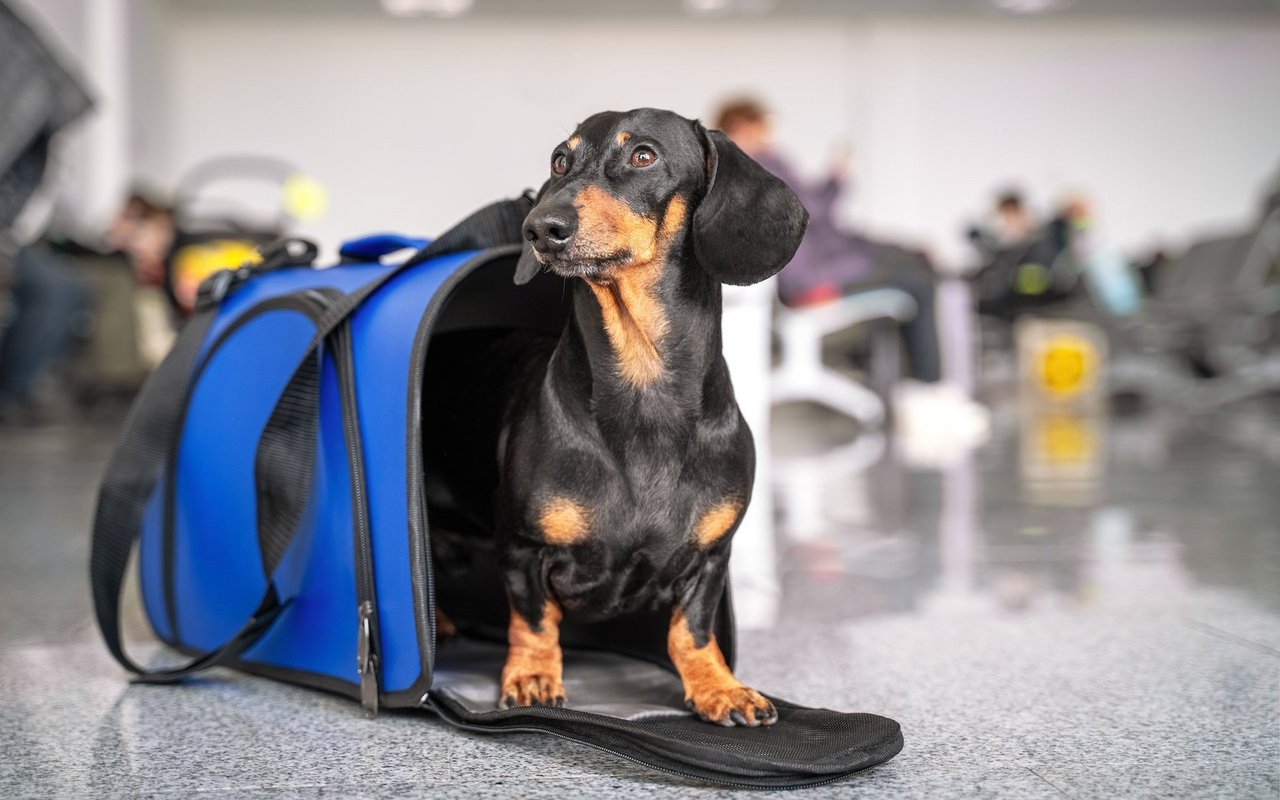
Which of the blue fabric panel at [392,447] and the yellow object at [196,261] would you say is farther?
the yellow object at [196,261]

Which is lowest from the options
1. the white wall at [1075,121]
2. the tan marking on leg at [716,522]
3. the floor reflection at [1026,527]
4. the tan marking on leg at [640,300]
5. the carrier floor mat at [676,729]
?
the floor reflection at [1026,527]

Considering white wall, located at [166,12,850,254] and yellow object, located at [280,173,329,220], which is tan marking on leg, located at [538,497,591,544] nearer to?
yellow object, located at [280,173,329,220]

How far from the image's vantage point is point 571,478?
135cm

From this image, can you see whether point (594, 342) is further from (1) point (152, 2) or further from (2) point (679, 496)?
(1) point (152, 2)

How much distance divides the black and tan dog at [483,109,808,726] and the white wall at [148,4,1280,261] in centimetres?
1164

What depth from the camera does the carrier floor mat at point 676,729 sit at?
1.15 metres

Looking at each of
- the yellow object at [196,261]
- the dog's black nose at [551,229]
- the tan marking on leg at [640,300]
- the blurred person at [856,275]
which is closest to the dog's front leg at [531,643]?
the tan marking on leg at [640,300]

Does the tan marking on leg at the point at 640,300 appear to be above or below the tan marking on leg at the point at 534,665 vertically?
above

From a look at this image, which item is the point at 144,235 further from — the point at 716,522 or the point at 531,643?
the point at 716,522

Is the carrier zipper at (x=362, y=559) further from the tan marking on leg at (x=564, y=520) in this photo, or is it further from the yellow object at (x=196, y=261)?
the yellow object at (x=196, y=261)

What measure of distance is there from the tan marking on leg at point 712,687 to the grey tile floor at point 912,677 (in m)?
0.13

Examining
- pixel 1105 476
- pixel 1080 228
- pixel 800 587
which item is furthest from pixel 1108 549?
pixel 1080 228

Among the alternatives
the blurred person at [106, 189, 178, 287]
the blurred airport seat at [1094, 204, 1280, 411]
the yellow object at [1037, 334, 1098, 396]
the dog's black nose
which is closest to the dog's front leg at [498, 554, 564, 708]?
the dog's black nose

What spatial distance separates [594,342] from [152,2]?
1183 centimetres
